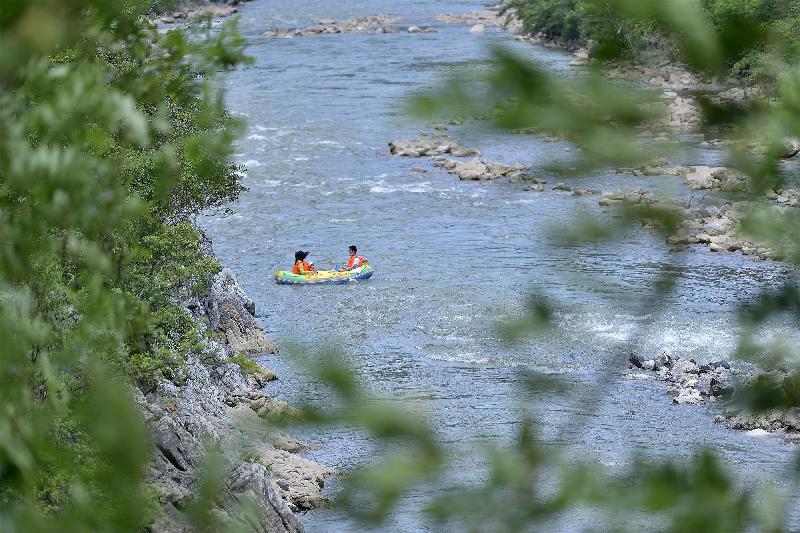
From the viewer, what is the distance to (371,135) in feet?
120

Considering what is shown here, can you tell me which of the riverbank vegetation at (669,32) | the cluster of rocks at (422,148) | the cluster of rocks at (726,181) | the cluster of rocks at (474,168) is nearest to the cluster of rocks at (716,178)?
the cluster of rocks at (726,181)

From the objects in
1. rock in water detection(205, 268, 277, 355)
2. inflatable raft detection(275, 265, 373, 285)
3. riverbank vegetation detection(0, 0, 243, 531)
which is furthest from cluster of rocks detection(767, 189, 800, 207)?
inflatable raft detection(275, 265, 373, 285)

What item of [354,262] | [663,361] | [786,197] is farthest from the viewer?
[354,262]

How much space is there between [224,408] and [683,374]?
24.5 feet

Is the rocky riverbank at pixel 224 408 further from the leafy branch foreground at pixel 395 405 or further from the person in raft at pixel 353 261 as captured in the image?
the leafy branch foreground at pixel 395 405

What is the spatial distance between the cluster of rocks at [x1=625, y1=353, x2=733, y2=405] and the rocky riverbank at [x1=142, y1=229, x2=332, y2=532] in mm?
5934

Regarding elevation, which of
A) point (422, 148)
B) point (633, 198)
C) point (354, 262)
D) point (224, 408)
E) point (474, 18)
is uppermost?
point (633, 198)

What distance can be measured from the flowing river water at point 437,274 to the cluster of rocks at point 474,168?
1.46 feet

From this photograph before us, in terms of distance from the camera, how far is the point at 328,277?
24.6m

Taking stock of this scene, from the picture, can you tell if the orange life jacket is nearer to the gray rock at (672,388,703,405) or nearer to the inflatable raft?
the inflatable raft

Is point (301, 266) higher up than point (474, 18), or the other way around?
point (301, 266)

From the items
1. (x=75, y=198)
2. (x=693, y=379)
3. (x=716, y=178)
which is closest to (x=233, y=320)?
(x=693, y=379)

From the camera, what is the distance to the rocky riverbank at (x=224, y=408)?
40.7 ft

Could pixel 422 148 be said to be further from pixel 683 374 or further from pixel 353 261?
pixel 683 374
